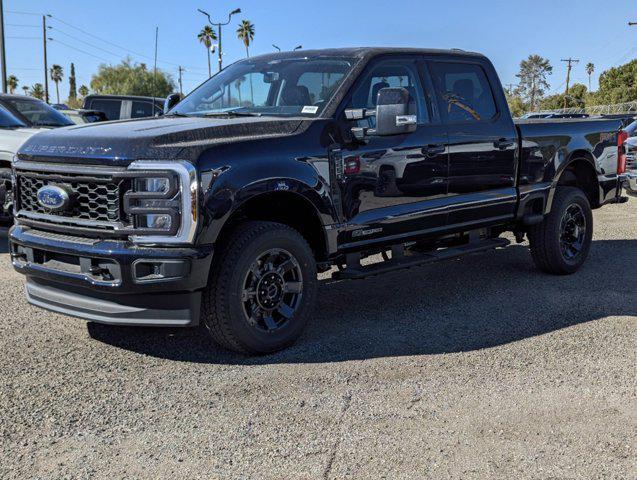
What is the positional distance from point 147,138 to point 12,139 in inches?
216

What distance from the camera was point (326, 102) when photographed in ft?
16.9

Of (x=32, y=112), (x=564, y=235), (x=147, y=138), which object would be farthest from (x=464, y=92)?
(x=32, y=112)

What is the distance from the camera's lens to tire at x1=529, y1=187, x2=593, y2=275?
7.03 metres

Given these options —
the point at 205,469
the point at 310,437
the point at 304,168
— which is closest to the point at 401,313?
the point at 304,168

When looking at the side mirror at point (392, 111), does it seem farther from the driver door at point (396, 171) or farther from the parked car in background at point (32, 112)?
the parked car in background at point (32, 112)

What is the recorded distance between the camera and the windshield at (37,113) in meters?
10.1

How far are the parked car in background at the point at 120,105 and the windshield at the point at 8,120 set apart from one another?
29.6ft

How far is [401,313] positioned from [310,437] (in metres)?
2.43

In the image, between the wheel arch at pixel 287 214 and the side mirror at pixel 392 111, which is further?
the side mirror at pixel 392 111

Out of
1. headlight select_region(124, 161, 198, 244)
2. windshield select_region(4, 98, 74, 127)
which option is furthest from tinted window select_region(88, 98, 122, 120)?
headlight select_region(124, 161, 198, 244)

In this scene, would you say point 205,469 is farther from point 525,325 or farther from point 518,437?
point 525,325

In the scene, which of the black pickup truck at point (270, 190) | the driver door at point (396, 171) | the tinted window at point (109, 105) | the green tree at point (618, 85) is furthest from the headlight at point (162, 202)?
the green tree at point (618, 85)

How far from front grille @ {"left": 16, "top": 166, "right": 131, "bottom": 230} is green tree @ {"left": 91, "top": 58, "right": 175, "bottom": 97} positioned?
68896mm

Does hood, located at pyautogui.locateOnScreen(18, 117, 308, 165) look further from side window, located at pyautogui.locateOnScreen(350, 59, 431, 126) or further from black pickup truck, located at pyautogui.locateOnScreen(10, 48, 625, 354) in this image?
side window, located at pyautogui.locateOnScreen(350, 59, 431, 126)
